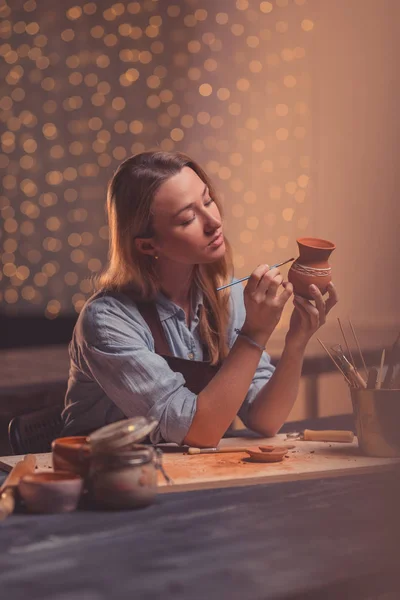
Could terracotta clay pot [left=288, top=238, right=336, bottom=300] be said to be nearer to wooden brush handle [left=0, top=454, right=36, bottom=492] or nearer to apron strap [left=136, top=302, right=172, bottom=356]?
apron strap [left=136, top=302, right=172, bottom=356]

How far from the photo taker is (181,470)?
133cm

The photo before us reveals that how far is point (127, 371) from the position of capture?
159cm

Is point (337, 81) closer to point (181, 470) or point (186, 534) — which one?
point (181, 470)

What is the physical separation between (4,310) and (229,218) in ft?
3.87

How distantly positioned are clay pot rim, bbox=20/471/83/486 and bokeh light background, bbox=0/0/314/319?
229 cm

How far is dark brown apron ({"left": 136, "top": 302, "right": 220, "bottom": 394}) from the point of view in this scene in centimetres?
176

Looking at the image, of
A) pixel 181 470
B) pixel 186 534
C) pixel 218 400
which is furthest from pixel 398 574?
pixel 218 400

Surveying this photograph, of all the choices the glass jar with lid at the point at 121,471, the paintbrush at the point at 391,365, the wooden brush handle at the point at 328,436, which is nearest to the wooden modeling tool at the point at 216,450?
the wooden brush handle at the point at 328,436

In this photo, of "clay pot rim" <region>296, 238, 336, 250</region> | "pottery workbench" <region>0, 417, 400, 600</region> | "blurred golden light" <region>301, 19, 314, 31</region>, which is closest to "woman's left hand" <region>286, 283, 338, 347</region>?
"clay pot rim" <region>296, 238, 336, 250</region>

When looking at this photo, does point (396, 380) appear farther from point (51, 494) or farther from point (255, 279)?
point (51, 494)

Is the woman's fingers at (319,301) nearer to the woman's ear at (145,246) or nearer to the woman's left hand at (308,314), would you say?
the woman's left hand at (308,314)

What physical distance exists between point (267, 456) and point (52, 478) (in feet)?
1.35

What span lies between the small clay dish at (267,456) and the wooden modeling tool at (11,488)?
0.38 metres

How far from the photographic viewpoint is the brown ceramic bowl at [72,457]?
115 cm
